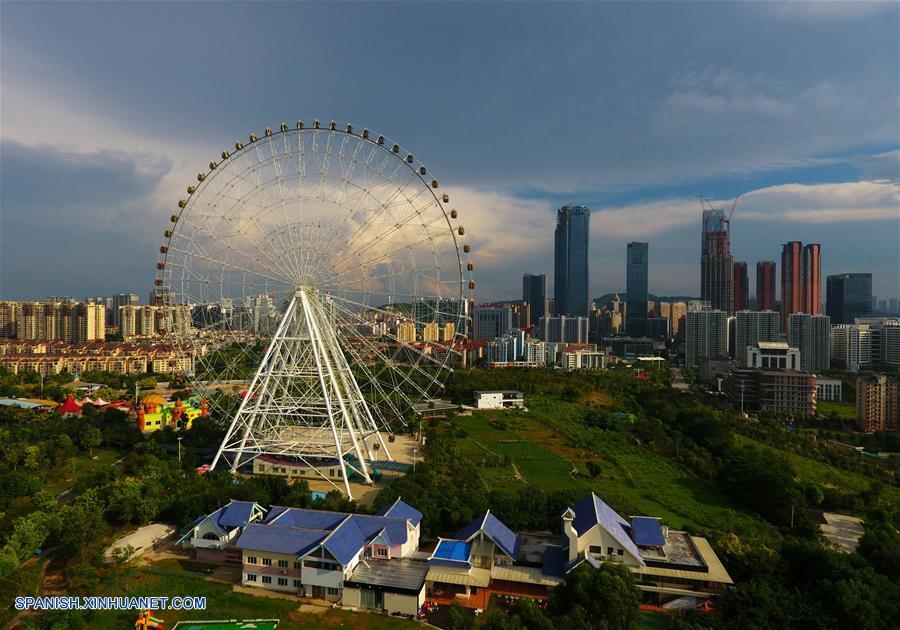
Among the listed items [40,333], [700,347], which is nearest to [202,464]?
[40,333]

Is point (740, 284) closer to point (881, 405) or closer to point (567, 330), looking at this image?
point (567, 330)

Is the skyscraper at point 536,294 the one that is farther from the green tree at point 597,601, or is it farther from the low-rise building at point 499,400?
the green tree at point 597,601

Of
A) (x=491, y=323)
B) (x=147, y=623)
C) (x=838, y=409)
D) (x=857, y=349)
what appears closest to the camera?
(x=147, y=623)

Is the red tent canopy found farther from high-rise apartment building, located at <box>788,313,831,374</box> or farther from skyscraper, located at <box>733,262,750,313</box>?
skyscraper, located at <box>733,262,750,313</box>

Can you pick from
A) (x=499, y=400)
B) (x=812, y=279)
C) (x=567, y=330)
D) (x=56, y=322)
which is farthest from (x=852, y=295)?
(x=56, y=322)

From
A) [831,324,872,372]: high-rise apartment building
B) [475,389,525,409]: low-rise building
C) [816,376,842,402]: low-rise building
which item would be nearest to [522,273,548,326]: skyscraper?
[831,324,872,372]: high-rise apartment building

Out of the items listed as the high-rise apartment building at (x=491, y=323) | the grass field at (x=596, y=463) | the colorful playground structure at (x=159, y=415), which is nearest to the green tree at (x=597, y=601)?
the grass field at (x=596, y=463)

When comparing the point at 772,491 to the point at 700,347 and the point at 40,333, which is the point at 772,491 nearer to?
the point at 700,347
